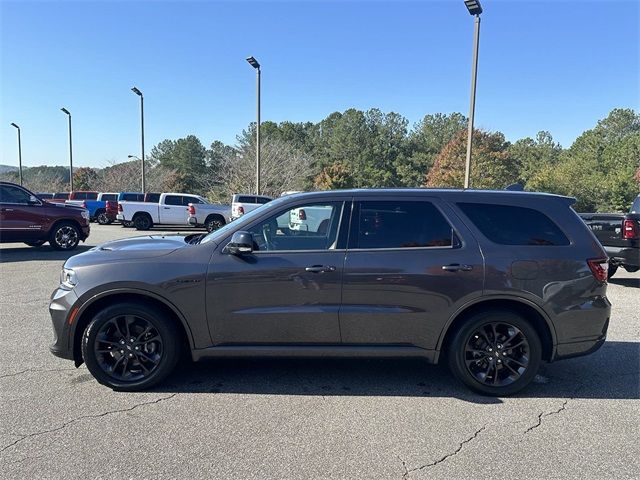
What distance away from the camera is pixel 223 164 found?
1784 inches

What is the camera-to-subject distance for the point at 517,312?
406 cm

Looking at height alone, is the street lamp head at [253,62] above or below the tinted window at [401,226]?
above

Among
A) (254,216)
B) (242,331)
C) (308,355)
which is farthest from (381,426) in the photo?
(254,216)

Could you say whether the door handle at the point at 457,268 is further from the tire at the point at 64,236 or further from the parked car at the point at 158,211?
the parked car at the point at 158,211

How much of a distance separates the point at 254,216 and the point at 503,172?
129ft

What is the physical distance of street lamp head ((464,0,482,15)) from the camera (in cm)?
1285

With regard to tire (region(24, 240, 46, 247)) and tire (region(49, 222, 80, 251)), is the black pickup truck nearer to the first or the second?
tire (region(49, 222, 80, 251))

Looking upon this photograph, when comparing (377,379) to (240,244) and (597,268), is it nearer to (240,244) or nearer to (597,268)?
(240,244)

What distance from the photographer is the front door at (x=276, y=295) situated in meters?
3.90

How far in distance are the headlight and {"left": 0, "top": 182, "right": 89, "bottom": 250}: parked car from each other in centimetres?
941

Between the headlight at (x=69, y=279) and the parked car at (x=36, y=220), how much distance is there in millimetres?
9409

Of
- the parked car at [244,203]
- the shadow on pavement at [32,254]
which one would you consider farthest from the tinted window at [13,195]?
the parked car at [244,203]

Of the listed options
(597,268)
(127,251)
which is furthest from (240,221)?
(597,268)

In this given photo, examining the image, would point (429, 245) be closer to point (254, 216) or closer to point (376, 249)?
point (376, 249)
